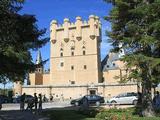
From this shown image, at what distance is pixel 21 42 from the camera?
25109 millimetres

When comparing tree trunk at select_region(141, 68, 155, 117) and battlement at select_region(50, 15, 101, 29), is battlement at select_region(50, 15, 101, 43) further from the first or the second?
tree trunk at select_region(141, 68, 155, 117)

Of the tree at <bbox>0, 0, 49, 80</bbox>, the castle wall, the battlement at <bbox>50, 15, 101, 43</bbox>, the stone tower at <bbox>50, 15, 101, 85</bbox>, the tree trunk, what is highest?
the battlement at <bbox>50, 15, 101, 43</bbox>

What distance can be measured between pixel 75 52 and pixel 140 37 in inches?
3388

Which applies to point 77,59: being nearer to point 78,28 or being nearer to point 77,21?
point 78,28

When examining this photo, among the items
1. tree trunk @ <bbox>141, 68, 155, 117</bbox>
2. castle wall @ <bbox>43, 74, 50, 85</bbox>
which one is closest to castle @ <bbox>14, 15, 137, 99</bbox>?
castle wall @ <bbox>43, 74, 50, 85</bbox>

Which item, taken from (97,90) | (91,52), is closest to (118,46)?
(97,90)

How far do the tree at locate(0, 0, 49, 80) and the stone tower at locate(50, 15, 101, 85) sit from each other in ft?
263

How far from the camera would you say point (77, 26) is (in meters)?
112

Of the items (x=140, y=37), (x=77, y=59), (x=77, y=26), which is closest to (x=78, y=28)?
(x=77, y=26)

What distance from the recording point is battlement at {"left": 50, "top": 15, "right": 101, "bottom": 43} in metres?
110

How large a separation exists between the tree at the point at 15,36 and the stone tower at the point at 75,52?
263ft

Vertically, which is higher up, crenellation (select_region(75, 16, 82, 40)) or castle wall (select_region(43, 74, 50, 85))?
crenellation (select_region(75, 16, 82, 40))

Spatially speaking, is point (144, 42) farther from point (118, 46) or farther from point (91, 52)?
point (91, 52)

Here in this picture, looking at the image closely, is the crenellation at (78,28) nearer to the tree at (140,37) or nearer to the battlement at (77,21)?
the battlement at (77,21)
